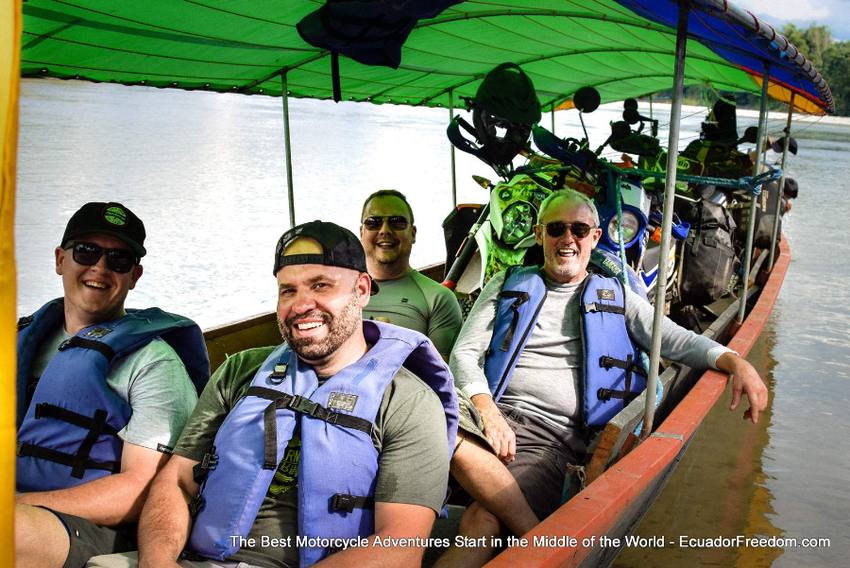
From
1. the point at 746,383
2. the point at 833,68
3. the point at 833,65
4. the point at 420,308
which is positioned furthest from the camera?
the point at 833,65

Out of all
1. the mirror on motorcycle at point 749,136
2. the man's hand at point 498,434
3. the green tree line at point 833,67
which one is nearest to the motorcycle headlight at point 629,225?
the man's hand at point 498,434

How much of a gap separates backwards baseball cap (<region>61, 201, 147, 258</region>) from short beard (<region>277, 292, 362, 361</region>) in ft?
2.05

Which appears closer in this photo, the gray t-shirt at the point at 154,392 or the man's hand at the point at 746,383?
the gray t-shirt at the point at 154,392

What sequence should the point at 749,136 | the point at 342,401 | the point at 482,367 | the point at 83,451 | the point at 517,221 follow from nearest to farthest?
the point at 342,401
the point at 83,451
the point at 482,367
the point at 517,221
the point at 749,136

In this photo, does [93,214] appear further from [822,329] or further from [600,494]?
[822,329]

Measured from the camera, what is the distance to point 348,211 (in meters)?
13.9

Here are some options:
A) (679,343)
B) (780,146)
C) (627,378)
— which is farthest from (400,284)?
(780,146)

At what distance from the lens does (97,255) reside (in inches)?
97.7

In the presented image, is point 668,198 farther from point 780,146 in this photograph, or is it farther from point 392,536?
point 780,146

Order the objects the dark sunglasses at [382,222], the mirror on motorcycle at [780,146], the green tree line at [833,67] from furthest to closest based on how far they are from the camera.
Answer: the green tree line at [833,67] → the mirror on motorcycle at [780,146] → the dark sunglasses at [382,222]

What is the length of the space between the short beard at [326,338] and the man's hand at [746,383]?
61.9 inches

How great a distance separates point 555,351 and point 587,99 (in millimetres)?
1993

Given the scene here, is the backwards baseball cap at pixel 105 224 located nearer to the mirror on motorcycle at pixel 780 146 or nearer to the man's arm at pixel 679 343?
the man's arm at pixel 679 343

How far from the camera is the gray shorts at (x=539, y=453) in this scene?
271 centimetres
